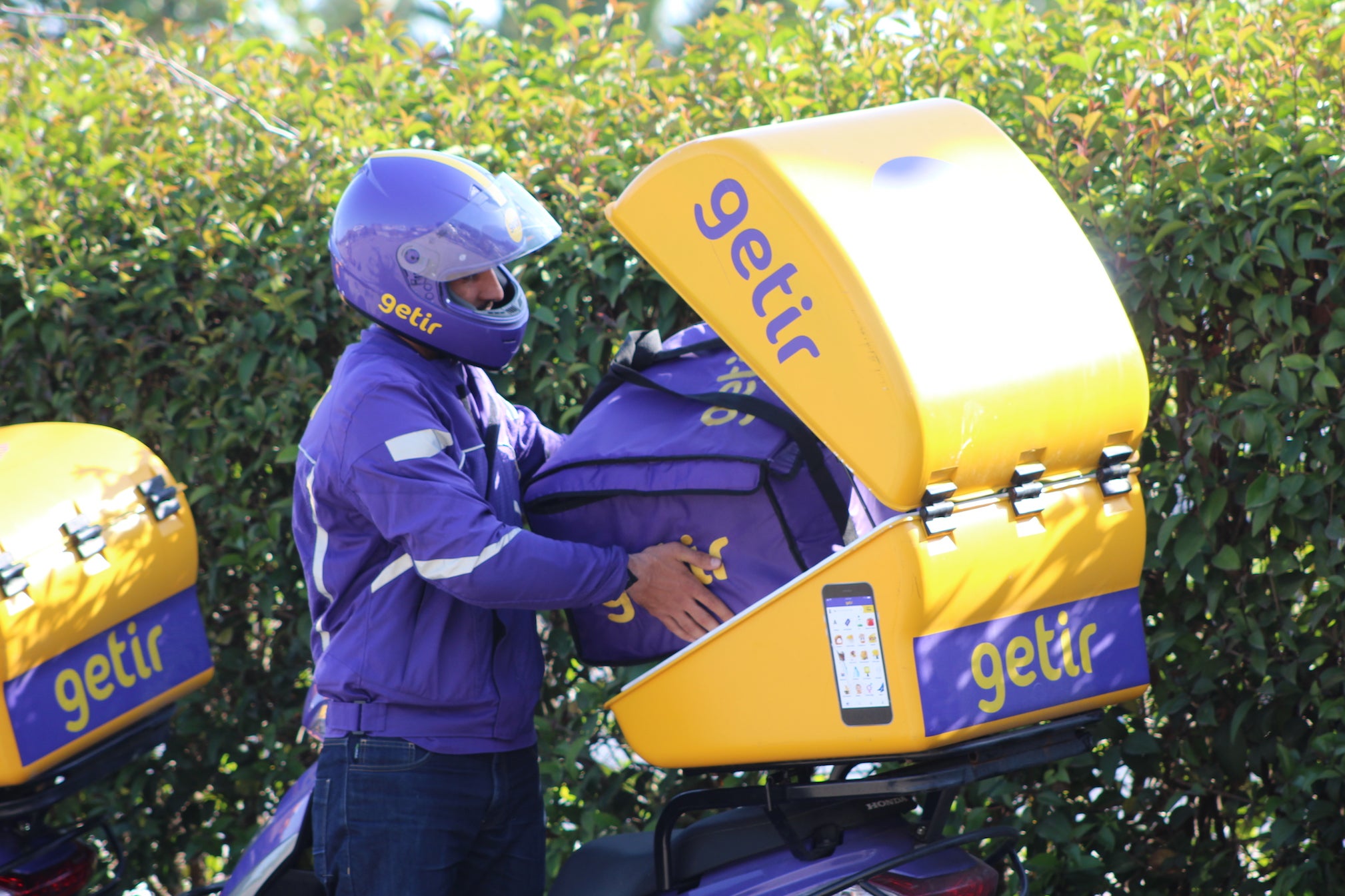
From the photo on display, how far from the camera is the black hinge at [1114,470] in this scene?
6.26ft

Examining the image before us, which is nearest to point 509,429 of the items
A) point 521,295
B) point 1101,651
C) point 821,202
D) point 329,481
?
point 521,295

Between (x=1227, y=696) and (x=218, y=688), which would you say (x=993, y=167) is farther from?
(x=218, y=688)

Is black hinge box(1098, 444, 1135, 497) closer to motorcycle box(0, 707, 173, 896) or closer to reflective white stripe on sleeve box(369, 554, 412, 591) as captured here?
reflective white stripe on sleeve box(369, 554, 412, 591)

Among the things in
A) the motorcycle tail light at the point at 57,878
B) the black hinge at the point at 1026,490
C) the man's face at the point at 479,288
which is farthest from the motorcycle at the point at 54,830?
the black hinge at the point at 1026,490

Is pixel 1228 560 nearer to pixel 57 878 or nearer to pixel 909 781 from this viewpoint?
pixel 909 781

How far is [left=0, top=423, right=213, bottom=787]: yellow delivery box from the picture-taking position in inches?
98.3

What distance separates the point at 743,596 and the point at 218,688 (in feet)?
7.37

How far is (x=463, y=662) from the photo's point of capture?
2211 mm

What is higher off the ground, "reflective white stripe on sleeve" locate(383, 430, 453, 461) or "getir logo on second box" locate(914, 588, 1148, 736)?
"reflective white stripe on sleeve" locate(383, 430, 453, 461)

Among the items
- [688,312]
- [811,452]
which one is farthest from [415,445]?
[688,312]

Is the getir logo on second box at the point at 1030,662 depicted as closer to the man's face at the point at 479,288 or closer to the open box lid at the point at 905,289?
the open box lid at the point at 905,289

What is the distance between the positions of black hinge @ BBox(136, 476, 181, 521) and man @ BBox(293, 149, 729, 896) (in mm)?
701

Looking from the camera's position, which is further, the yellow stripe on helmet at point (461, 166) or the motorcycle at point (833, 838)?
the yellow stripe on helmet at point (461, 166)

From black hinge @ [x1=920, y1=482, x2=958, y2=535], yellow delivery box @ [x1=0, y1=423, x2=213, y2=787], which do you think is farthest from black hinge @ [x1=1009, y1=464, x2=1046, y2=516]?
yellow delivery box @ [x1=0, y1=423, x2=213, y2=787]
